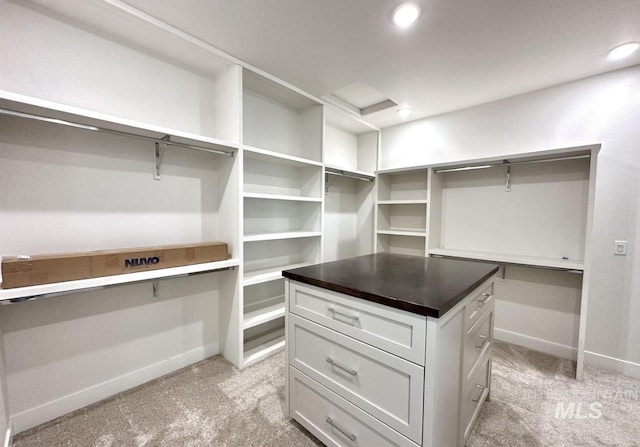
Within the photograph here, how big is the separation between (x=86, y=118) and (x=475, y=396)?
8.98 ft

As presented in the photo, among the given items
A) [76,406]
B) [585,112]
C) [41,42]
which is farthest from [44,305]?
[585,112]

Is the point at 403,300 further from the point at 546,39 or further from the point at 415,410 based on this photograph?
the point at 546,39

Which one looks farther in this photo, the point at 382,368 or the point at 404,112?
the point at 404,112

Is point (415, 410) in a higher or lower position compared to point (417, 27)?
lower

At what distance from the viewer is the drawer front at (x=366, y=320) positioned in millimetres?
978

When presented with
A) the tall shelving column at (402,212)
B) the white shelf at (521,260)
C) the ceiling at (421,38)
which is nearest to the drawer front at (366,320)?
the ceiling at (421,38)

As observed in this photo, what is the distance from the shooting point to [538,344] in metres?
2.50

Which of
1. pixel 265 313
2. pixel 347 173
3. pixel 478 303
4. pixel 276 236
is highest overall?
pixel 347 173

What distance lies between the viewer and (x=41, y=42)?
1483 mm

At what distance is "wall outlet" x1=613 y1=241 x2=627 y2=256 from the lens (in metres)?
2.11

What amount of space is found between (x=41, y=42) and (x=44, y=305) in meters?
1.55

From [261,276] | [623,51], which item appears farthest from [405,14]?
[261,276]

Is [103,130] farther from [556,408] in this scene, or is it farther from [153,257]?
[556,408]

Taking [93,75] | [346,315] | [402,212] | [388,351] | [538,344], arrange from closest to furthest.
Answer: [388,351]
[346,315]
[93,75]
[538,344]
[402,212]
